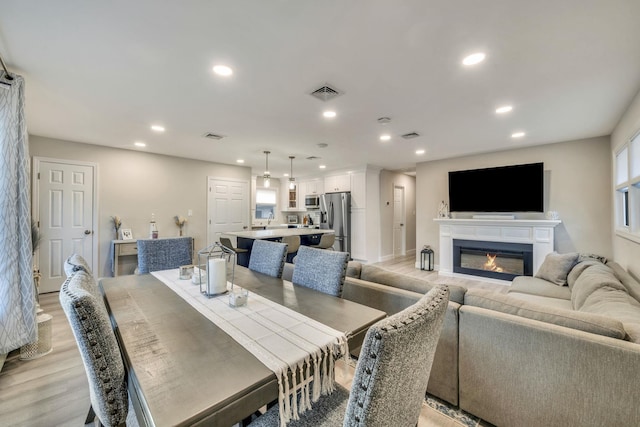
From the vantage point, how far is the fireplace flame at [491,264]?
4952mm

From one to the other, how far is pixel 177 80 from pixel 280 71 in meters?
0.94

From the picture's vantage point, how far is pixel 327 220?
7.14 meters

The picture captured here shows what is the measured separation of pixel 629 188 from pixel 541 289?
1414 millimetres

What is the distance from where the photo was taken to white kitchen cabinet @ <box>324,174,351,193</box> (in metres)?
6.92

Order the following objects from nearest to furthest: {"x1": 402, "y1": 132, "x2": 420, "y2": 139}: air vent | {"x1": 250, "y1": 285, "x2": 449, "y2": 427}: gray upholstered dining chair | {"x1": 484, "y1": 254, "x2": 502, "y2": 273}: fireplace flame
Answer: {"x1": 250, "y1": 285, "x2": 449, "y2": 427}: gray upholstered dining chair, {"x1": 402, "y1": 132, "x2": 420, "y2": 139}: air vent, {"x1": 484, "y1": 254, "x2": 502, "y2": 273}: fireplace flame

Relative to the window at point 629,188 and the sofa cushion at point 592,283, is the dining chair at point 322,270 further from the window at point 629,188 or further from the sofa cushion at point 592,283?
the window at point 629,188

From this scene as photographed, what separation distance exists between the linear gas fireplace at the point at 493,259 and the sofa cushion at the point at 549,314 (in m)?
3.79

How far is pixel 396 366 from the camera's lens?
68 centimetres

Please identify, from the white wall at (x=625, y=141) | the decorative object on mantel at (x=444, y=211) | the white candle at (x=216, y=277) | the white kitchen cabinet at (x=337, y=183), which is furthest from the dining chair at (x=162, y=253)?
the decorative object on mantel at (x=444, y=211)

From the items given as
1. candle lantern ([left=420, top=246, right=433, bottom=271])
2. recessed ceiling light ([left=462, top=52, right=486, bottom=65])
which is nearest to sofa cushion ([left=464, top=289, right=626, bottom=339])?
recessed ceiling light ([left=462, top=52, right=486, bottom=65])

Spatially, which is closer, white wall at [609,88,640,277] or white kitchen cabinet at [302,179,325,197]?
white wall at [609,88,640,277]

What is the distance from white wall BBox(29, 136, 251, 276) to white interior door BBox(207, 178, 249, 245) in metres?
0.14

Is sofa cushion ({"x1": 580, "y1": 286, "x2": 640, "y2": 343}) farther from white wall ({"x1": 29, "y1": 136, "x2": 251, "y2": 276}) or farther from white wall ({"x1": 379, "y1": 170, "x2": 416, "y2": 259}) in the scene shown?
white wall ({"x1": 29, "y1": 136, "x2": 251, "y2": 276})

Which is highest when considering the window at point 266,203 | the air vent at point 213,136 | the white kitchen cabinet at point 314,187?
the air vent at point 213,136
